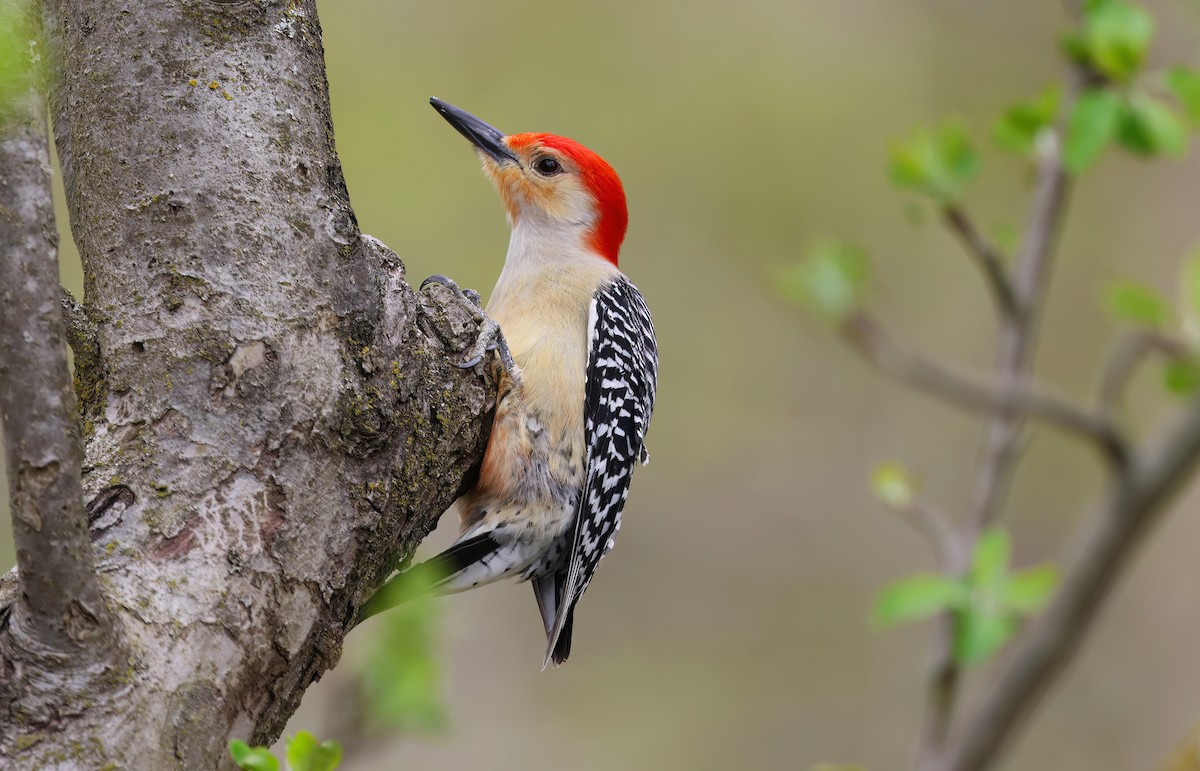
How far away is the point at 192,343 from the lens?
5.84 ft

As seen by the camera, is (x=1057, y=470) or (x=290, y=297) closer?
(x=290, y=297)

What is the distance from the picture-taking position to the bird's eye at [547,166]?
365cm

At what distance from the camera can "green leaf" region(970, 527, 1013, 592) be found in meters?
3.17

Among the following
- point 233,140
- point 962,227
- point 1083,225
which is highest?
point 233,140

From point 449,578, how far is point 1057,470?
18.6 ft

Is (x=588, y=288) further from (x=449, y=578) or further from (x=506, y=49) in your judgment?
(x=506, y=49)

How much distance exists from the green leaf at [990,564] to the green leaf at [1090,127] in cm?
106

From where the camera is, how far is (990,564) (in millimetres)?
3182

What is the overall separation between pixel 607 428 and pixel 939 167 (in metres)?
1.30

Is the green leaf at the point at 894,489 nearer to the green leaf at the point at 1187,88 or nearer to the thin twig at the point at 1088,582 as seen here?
the thin twig at the point at 1088,582

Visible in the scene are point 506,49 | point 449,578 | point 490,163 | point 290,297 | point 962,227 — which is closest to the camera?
point 290,297

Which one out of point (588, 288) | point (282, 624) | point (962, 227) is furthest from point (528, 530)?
point (962, 227)

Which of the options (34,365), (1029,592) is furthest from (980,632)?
(34,365)

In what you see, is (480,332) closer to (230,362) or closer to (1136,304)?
(230,362)
